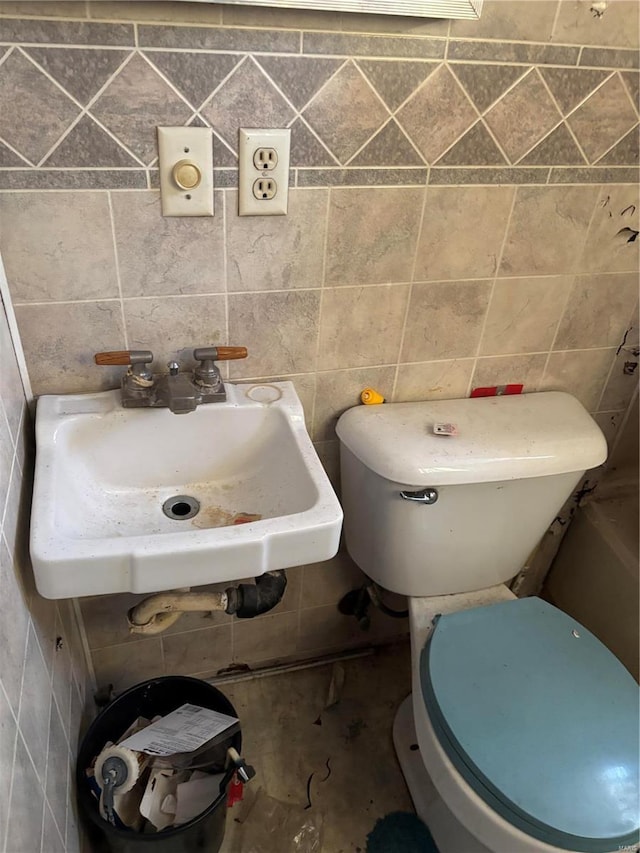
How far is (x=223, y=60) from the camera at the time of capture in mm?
850

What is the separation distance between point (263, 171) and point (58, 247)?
0.33m

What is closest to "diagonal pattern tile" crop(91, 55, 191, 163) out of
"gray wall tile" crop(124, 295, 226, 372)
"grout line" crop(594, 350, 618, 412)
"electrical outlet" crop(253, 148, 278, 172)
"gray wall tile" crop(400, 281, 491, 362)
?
"electrical outlet" crop(253, 148, 278, 172)

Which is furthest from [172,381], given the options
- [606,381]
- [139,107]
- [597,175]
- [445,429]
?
[606,381]

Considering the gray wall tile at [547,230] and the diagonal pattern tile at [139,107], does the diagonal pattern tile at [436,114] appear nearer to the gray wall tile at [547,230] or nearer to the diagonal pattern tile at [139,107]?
the gray wall tile at [547,230]

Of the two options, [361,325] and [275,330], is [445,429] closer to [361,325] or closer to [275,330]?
[361,325]

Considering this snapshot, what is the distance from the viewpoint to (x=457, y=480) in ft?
3.58

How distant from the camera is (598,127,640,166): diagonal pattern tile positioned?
3.47 ft

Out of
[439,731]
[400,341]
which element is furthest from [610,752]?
[400,341]

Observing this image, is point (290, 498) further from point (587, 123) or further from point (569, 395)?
point (587, 123)

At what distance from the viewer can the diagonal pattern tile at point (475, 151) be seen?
99 centimetres

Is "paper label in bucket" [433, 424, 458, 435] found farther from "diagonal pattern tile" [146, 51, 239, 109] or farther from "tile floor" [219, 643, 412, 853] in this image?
"tile floor" [219, 643, 412, 853]

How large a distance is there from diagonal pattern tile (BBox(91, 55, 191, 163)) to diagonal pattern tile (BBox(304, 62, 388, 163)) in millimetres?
196

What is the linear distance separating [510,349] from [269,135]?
0.63 metres

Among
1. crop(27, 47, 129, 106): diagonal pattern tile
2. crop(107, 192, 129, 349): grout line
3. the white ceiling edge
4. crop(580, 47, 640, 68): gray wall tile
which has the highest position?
the white ceiling edge
